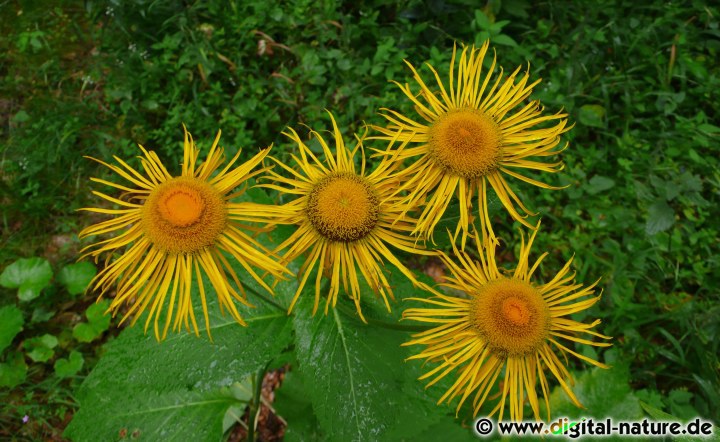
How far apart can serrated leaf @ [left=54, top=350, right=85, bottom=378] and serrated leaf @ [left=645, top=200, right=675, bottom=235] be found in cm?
311

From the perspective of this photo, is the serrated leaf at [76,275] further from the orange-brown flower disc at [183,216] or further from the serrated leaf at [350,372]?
the serrated leaf at [350,372]

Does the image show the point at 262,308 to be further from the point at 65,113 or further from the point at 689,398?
the point at 65,113

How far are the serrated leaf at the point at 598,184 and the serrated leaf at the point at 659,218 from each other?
0.25 meters

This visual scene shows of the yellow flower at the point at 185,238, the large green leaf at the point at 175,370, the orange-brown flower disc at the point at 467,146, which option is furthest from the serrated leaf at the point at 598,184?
the yellow flower at the point at 185,238

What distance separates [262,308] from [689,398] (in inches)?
82.1

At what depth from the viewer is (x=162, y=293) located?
144 centimetres

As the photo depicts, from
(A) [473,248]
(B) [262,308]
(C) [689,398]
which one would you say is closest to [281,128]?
(A) [473,248]

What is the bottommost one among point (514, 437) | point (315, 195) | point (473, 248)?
point (514, 437)

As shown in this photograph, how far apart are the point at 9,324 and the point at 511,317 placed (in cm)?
259

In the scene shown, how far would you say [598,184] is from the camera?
9.53ft

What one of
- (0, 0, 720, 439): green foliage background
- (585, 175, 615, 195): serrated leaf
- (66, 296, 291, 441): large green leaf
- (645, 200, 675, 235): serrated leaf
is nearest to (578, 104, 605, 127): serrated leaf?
(0, 0, 720, 439): green foliage background

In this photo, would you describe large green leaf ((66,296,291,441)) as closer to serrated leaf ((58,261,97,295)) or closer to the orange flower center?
the orange flower center

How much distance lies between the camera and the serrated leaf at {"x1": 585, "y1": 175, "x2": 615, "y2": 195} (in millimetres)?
2885

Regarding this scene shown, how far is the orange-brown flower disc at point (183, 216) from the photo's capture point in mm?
1457
